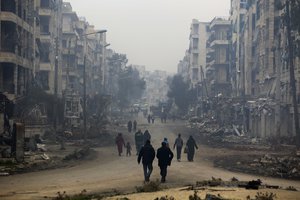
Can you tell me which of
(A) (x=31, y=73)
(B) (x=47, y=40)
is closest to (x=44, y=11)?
(B) (x=47, y=40)

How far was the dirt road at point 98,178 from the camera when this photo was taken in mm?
15094

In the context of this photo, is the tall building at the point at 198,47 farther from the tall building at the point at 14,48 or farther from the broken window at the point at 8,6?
the broken window at the point at 8,6

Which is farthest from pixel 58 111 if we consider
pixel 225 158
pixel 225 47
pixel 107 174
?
pixel 225 47

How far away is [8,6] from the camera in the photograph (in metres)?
42.7

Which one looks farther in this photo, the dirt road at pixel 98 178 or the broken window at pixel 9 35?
the broken window at pixel 9 35

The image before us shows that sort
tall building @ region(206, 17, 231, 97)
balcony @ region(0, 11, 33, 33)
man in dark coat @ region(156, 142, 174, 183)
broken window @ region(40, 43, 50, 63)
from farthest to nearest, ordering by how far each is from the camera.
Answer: tall building @ region(206, 17, 231, 97), broken window @ region(40, 43, 50, 63), balcony @ region(0, 11, 33, 33), man in dark coat @ region(156, 142, 174, 183)

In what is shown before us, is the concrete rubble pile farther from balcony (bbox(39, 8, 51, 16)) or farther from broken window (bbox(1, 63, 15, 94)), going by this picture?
balcony (bbox(39, 8, 51, 16))

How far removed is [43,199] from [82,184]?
3.41 metres

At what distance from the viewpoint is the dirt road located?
1509cm

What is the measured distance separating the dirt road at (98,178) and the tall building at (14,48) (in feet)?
64.8

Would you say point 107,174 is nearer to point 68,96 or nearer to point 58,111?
point 58,111

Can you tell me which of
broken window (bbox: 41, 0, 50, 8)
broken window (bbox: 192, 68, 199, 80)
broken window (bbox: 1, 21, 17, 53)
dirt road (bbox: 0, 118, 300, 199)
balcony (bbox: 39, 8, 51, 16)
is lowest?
dirt road (bbox: 0, 118, 300, 199)

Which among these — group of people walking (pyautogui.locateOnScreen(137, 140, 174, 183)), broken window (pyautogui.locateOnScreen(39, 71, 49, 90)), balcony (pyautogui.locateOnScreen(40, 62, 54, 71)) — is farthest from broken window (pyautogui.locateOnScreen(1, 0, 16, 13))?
group of people walking (pyautogui.locateOnScreen(137, 140, 174, 183))

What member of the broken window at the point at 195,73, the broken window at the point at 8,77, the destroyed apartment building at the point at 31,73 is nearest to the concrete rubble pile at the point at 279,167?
the destroyed apartment building at the point at 31,73
